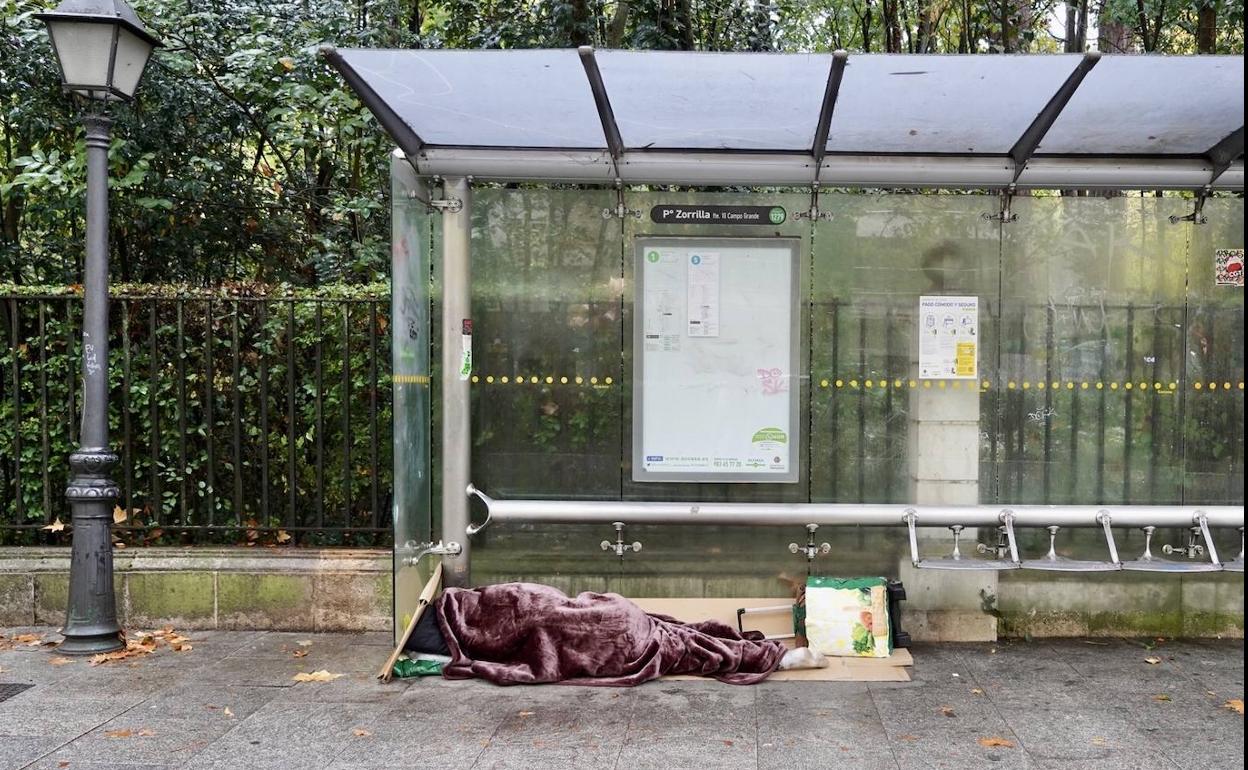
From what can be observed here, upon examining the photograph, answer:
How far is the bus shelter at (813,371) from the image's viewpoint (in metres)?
5.95

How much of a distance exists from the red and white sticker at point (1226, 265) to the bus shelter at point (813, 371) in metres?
0.02

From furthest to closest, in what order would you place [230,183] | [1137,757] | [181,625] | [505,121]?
[230,183] → [181,625] → [505,121] → [1137,757]

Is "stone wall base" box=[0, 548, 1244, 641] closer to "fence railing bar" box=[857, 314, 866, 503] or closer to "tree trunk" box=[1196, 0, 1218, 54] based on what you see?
"fence railing bar" box=[857, 314, 866, 503]

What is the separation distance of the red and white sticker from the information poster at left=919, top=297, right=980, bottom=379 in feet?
4.66

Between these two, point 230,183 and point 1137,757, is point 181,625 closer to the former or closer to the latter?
point 230,183

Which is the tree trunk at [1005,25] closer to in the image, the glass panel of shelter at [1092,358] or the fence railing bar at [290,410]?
the glass panel of shelter at [1092,358]

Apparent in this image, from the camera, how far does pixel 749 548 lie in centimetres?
613

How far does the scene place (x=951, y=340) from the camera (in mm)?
6000

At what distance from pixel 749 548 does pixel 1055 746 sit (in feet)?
7.01

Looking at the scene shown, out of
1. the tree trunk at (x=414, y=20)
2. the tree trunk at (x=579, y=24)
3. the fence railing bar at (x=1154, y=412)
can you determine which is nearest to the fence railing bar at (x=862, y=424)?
the fence railing bar at (x=1154, y=412)

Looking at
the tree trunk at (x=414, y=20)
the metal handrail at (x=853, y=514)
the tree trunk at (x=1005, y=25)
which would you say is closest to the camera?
the metal handrail at (x=853, y=514)

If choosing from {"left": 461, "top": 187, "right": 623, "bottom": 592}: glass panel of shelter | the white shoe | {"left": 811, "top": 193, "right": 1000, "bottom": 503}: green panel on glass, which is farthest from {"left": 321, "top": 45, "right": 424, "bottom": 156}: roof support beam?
the white shoe

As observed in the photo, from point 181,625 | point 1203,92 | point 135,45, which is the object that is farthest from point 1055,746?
point 135,45

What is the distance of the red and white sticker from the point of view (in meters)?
6.00
